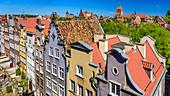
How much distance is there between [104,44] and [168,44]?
19.4 m

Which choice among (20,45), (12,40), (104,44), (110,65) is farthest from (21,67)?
(110,65)

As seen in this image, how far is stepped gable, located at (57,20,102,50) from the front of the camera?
75.7ft

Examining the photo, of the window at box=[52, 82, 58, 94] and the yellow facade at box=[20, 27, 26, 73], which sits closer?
the window at box=[52, 82, 58, 94]

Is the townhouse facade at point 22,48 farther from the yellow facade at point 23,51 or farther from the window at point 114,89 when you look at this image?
the window at point 114,89

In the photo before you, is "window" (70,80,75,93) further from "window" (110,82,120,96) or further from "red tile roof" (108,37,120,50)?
"red tile roof" (108,37,120,50)

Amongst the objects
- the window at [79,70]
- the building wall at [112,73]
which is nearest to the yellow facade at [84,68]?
the window at [79,70]

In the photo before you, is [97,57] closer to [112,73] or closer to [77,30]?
[112,73]

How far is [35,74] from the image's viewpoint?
30.6m

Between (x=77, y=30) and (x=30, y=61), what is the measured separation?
15.2 m

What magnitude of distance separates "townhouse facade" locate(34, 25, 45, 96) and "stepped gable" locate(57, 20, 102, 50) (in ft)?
18.2

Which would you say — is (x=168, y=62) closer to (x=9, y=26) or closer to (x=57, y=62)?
(x=57, y=62)

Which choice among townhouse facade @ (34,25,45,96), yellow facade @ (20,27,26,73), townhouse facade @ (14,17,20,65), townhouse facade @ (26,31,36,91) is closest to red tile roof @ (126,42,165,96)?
townhouse facade @ (34,25,45,96)

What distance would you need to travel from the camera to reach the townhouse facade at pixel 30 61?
30.9 m

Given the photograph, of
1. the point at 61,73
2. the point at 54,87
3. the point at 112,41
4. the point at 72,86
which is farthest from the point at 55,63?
the point at 112,41
